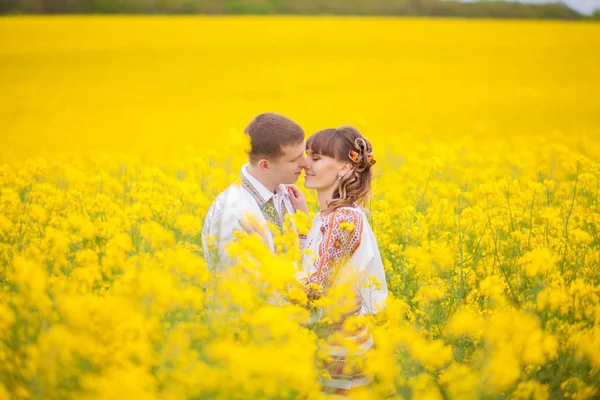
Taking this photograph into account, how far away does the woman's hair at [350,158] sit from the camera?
324 cm

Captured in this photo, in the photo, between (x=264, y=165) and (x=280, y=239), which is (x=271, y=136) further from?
(x=280, y=239)

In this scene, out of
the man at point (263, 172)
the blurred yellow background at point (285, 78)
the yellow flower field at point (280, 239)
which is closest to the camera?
the yellow flower field at point (280, 239)

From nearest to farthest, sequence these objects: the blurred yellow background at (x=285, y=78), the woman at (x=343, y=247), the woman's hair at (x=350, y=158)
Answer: the woman at (x=343, y=247)
the woman's hair at (x=350, y=158)
the blurred yellow background at (x=285, y=78)

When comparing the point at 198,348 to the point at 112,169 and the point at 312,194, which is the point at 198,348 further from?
the point at 112,169

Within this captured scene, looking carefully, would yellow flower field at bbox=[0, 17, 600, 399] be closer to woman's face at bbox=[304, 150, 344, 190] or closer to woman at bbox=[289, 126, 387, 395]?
woman at bbox=[289, 126, 387, 395]

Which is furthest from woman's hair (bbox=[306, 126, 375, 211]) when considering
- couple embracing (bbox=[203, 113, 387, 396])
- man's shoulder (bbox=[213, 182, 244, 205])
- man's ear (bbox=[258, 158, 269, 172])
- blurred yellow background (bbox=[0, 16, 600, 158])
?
blurred yellow background (bbox=[0, 16, 600, 158])

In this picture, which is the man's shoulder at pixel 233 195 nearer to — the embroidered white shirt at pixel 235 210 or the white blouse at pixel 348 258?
the embroidered white shirt at pixel 235 210

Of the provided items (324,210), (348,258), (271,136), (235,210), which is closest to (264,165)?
(271,136)

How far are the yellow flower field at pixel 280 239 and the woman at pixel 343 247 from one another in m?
0.14

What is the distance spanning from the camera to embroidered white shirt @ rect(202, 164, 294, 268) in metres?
3.24

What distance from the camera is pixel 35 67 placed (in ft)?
54.4

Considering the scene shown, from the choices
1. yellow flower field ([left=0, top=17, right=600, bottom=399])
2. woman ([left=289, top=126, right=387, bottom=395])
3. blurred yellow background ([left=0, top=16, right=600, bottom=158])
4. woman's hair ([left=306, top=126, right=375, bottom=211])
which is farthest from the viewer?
blurred yellow background ([left=0, top=16, right=600, bottom=158])

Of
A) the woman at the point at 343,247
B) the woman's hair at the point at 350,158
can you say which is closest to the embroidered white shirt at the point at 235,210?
the woman at the point at 343,247

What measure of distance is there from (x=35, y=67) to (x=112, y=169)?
10847mm
